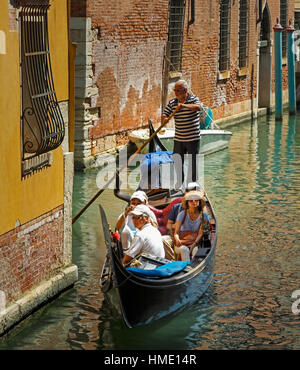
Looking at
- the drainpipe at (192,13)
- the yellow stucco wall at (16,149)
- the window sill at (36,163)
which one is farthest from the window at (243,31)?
the window sill at (36,163)

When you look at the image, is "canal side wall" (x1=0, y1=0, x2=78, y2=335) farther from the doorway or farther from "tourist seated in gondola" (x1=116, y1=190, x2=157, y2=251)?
the doorway

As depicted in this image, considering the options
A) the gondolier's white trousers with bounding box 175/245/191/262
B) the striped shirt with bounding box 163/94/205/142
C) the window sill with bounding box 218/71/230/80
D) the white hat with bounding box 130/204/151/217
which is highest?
the window sill with bounding box 218/71/230/80

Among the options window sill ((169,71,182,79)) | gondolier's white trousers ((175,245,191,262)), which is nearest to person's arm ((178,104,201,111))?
gondolier's white trousers ((175,245,191,262))

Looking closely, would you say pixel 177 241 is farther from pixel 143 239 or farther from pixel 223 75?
pixel 223 75

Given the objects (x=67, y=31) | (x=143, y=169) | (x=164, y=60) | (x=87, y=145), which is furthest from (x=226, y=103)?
(x=67, y=31)

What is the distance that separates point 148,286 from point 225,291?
127 cm

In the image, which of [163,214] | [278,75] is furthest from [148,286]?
[278,75]

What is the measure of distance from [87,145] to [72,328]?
5.80m

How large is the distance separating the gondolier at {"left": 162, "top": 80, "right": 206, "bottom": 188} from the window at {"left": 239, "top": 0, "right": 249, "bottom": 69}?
9.32m

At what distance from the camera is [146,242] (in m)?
6.28

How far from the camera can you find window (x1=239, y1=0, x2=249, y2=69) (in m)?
18.2
